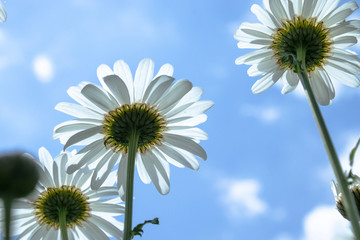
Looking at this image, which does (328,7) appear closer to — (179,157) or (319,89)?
(319,89)

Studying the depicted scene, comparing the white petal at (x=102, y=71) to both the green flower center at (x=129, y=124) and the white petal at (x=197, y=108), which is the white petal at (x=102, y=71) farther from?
the white petal at (x=197, y=108)

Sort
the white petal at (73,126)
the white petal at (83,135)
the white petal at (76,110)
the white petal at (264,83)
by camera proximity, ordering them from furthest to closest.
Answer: the white petal at (264,83) → the white petal at (76,110) → the white petal at (73,126) → the white petal at (83,135)

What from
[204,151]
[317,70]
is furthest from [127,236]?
[317,70]

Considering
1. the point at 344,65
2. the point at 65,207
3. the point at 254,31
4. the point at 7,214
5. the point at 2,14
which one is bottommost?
the point at 7,214

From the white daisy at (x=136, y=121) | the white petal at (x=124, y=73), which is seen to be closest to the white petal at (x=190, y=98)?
the white daisy at (x=136, y=121)

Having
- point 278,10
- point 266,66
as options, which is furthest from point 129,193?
point 278,10

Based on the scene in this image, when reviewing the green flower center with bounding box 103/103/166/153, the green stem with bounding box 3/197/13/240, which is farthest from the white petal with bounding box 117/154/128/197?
the green stem with bounding box 3/197/13/240

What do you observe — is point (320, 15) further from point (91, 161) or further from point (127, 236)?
point (127, 236)
